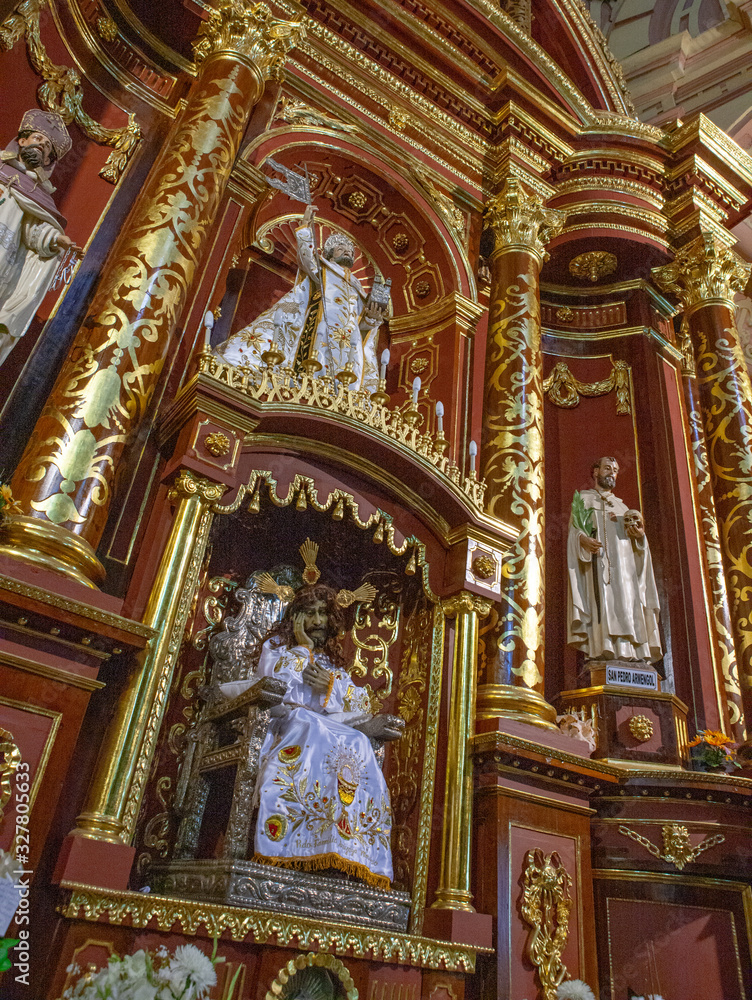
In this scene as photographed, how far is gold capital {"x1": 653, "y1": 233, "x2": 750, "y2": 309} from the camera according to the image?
7465 mm

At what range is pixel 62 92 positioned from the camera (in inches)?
211

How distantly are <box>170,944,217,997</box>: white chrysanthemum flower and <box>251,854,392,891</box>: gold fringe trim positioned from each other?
2.84 feet

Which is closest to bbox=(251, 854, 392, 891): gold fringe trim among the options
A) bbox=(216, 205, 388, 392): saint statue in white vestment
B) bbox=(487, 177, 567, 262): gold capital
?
bbox=(216, 205, 388, 392): saint statue in white vestment

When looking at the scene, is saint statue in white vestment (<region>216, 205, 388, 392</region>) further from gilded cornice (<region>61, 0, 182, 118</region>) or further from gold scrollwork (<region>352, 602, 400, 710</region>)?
gold scrollwork (<region>352, 602, 400, 710</region>)

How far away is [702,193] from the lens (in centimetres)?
795

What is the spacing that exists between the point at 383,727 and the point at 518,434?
266 cm

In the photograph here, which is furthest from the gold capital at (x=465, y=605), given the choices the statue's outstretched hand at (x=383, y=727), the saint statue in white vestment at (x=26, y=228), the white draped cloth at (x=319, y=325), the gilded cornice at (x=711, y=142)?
the gilded cornice at (x=711, y=142)

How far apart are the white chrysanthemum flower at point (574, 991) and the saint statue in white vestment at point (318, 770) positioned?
3.00 ft

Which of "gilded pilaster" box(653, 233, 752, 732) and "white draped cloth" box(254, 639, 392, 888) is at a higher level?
"gilded pilaster" box(653, 233, 752, 732)

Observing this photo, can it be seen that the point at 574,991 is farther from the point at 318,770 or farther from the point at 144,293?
the point at 144,293

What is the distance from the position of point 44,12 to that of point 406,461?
3.92 m

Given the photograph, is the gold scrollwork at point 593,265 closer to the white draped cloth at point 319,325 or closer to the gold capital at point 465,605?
the white draped cloth at point 319,325

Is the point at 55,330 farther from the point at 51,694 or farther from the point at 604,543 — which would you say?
the point at 604,543

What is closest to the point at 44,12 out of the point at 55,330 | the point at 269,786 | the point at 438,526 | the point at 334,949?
the point at 55,330
